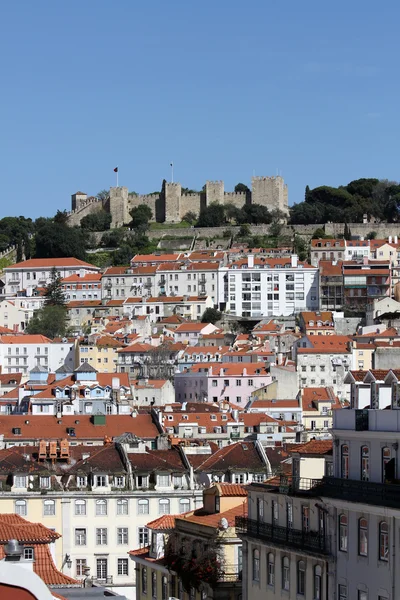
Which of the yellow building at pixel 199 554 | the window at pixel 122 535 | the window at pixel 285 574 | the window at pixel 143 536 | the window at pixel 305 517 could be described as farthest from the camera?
the window at pixel 122 535

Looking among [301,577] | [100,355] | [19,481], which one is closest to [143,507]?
[19,481]

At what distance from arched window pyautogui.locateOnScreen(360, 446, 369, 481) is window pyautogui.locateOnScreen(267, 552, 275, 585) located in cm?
466

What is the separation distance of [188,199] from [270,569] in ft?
501

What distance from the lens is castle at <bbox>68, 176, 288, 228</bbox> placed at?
7037 inches

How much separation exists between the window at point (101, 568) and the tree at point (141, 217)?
124 m

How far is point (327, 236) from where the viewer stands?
16675 cm

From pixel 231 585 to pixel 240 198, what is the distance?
151 meters

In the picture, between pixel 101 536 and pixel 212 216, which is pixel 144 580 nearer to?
pixel 101 536

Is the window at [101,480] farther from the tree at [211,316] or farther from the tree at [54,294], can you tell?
the tree at [54,294]

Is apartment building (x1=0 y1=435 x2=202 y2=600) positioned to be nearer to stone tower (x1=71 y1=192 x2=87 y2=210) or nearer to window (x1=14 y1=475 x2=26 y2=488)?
window (x1=14 y1=475 x2=26 y2=488)

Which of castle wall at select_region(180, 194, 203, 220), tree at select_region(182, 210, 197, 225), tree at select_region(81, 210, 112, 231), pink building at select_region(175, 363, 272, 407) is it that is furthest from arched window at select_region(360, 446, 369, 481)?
tree at select_region(81, 210, 112, 231)

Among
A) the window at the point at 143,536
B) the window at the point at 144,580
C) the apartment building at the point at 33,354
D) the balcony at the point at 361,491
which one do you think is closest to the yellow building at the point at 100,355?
the apartment building at the point at 33,354

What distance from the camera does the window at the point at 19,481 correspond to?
169 ft

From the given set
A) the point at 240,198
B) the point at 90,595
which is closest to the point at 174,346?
the point at 240,198
